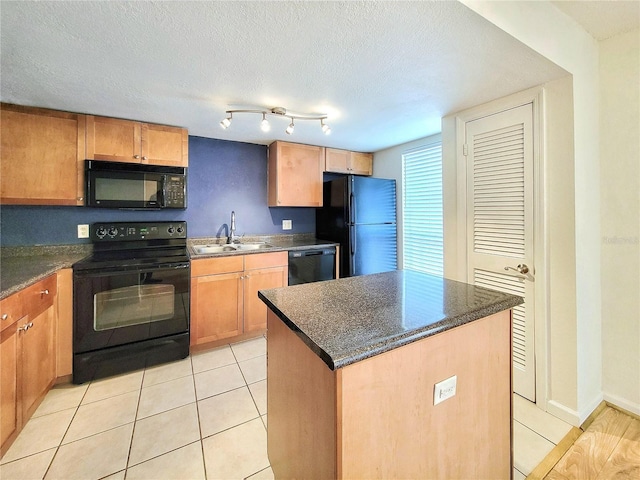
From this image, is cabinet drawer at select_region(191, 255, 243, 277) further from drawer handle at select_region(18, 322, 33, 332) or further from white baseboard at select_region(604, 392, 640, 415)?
white baseboard at select_region(604, 392, 640, 415)

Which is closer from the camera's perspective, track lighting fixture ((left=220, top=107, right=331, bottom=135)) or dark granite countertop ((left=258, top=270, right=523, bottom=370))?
dark granite countertop ((left=258, top=270, right=523, bottom=370))

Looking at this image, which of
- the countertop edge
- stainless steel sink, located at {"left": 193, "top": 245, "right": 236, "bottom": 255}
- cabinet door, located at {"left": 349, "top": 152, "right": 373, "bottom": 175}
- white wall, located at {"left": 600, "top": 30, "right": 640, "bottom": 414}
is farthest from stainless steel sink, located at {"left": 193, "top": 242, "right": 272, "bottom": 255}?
white wall, located at {"left": 600, "top": 30, "right": 640, "bottom": 414}

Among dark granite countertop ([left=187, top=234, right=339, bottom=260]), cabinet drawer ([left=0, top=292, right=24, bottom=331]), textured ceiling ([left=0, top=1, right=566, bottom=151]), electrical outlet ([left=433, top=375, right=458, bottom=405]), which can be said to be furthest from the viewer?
dark granite countertop ([left=187, top=234, right=339, bottom=260])

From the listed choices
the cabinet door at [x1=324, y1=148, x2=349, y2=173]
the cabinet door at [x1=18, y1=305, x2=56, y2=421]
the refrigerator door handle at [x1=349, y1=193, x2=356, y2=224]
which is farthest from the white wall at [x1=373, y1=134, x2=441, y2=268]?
the cabinet door at [x1=18, y1=305, x2=56, y2=421]

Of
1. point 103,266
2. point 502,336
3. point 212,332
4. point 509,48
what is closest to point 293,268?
point 212,332

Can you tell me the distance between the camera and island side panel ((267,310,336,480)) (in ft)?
2.67

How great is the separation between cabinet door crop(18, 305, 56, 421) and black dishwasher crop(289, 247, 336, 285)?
1.86 meters

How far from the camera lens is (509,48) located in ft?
4.50

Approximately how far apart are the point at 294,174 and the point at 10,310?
2.46 meters

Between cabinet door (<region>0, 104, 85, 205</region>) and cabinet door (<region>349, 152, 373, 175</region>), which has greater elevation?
cabinet door (<region>349, 152, 373, 175</region>)

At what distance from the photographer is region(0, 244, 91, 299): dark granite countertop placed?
4.94 feet

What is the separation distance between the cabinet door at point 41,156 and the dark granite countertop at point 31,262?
0.44 m

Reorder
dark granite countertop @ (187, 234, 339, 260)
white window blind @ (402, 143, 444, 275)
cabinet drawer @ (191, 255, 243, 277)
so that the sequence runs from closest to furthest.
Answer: cabinet drawer @ (191, 255, 243, 277), dark granite countertop @ (187, 234, 339, 260), white window blind @ (402, 143, 444, 275)

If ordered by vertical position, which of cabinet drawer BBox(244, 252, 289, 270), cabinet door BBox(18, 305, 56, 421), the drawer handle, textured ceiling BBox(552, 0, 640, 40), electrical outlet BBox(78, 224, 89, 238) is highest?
textured ceiling BBox(552, 0, 640, 40)
